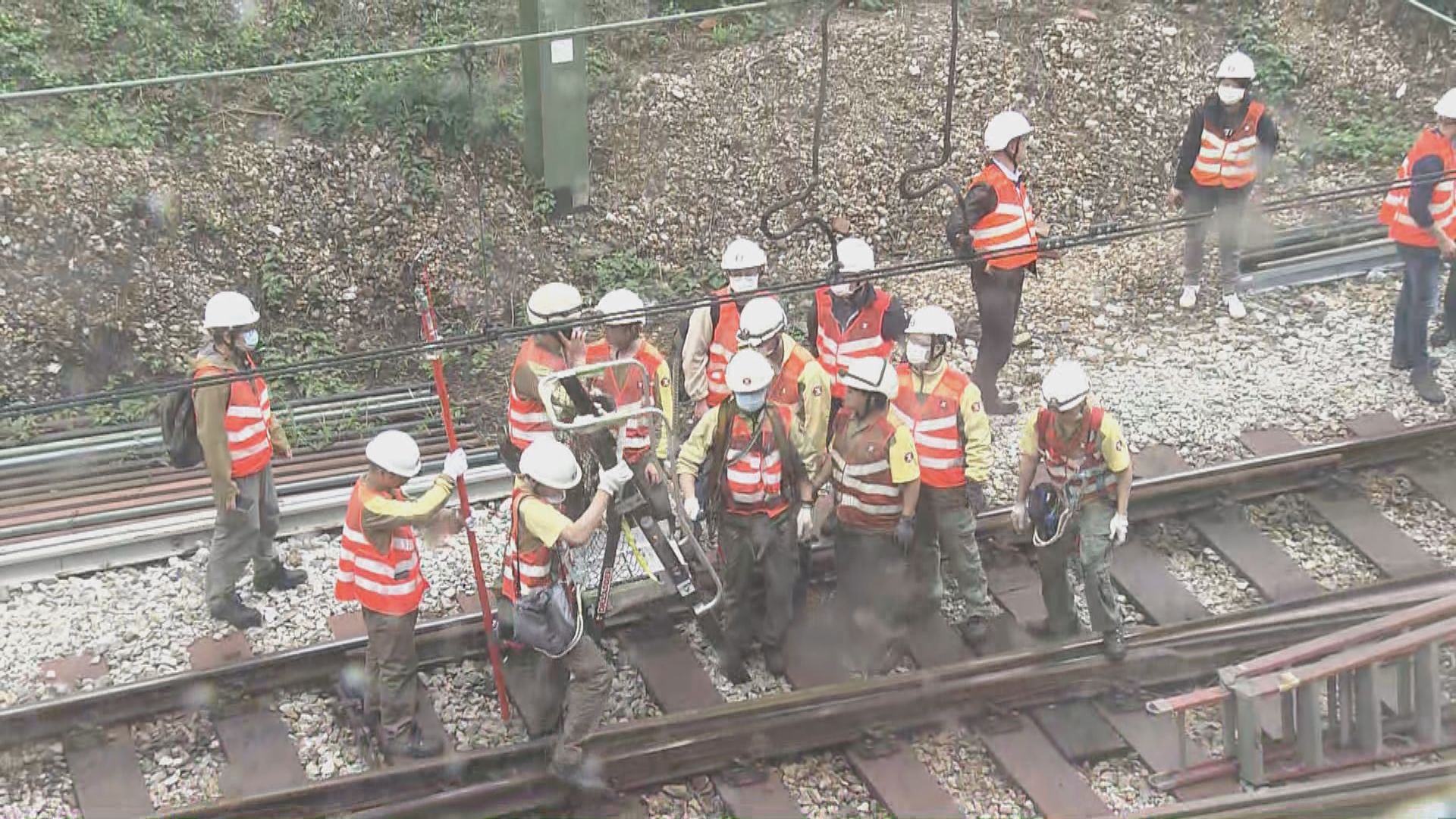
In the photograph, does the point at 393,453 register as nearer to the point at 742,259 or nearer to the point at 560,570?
the point at 560,570

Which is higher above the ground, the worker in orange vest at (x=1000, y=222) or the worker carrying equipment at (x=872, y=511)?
the worker in orange vest at (x=1000, y=222)

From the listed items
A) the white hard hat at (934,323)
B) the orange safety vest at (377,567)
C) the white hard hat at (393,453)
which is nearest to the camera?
the white hard hat at (393,453)

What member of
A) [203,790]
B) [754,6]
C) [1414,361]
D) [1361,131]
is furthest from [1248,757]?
[1361,131]

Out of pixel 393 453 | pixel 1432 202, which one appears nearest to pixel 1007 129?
pixel 1432 202

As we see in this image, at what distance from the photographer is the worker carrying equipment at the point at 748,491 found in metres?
8.32

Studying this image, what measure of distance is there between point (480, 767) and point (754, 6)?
649 cm

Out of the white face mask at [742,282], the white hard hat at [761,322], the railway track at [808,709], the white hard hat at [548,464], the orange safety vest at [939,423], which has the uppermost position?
the white face mask at [742,282]

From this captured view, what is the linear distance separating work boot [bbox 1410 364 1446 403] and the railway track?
6.08 ft

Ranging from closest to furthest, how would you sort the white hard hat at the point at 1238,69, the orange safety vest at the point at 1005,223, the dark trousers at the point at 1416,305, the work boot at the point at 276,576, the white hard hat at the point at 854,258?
the work boot at the point at 276,576
the white hard hat at the point at 854,258
the orange safety vest at the point at 1005,223
the dark trousers at the point at 1416,305
the white hard hat at the point at 1238,69

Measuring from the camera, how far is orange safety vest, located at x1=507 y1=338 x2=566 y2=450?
8695 mm

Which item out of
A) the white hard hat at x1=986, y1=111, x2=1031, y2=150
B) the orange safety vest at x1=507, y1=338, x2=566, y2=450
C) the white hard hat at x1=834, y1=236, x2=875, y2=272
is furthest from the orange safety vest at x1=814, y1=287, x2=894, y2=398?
the orange safety vest at x1=507, y1=338, x2=566, y2=450

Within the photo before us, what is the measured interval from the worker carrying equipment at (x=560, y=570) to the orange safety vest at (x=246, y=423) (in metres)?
1.61

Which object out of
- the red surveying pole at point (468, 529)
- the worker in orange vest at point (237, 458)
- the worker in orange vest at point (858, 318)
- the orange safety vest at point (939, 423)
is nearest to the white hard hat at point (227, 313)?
the worker in orange vest at point (237, 458)

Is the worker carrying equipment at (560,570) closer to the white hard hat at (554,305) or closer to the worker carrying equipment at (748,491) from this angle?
the worker carrying equipment at (748,491)
